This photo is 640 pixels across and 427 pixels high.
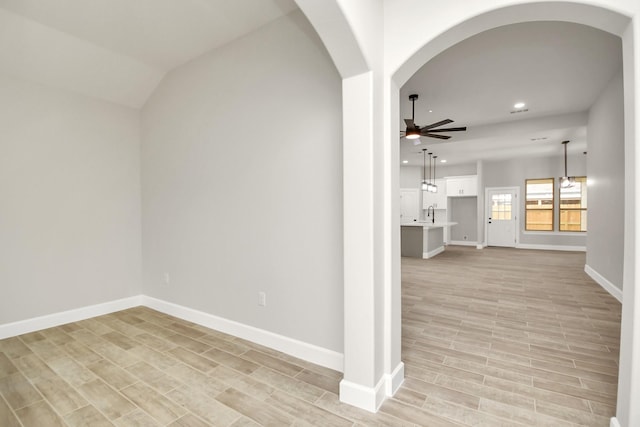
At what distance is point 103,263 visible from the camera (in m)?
3.85

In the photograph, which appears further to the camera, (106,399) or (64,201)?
(64,201)

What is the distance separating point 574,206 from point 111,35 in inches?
472

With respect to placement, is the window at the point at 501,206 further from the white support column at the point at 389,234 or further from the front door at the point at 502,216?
the white support column at the point at 389,234

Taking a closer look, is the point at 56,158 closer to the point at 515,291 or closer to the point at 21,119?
the point at 21,119

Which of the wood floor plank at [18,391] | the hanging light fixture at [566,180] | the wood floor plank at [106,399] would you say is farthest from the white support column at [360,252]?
the hanging light fixture at [566,180]

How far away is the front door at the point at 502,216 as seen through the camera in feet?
33.7

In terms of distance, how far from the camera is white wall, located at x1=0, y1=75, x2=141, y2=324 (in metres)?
3.17

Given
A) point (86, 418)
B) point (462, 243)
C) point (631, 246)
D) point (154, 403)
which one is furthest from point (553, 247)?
point (86, 418)

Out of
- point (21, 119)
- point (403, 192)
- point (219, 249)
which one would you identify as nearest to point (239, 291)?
point (219, 249)

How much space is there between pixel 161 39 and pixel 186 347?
10.1ft

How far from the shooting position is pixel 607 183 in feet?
15.5

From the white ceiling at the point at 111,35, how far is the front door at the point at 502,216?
402 inches

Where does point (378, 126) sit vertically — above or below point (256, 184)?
above

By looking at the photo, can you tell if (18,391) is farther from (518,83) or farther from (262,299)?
(518,83)
